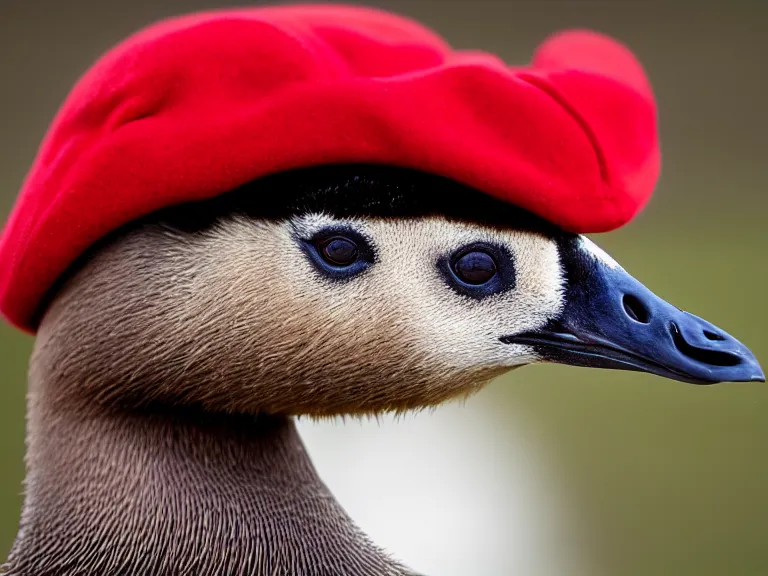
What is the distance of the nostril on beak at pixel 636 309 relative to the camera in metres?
1.17

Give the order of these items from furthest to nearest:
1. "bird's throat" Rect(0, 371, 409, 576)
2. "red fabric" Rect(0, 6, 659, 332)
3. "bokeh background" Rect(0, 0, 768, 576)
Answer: "bokeh background" Rect(0, 0, 768, 576) < "bird's throat" Rect(0, 371, 409, 576) < "red fabric" Rect(0, 6, 659, 332)

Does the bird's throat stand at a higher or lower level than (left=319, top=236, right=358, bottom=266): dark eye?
lower

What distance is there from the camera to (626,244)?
5801 millimetres

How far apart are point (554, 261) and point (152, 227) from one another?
16.1 inches

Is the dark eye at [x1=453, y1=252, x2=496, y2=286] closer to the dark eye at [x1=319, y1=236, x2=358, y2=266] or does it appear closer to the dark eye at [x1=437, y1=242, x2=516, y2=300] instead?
the dark eye at [x1=437, y1=242, x2=516, y2=300]

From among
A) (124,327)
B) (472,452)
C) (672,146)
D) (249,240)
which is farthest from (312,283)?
(672,146)

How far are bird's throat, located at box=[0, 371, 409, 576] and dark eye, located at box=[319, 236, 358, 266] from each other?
23cm

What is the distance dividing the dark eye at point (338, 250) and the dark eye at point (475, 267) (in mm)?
106

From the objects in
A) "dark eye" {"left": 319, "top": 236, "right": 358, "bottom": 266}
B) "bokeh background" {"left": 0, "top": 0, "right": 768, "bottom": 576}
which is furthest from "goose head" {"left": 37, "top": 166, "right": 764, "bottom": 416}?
"bokeh background" {"left": 0, "top": 0, "right": 768, "bottom": 576}

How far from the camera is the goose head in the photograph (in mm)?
1133

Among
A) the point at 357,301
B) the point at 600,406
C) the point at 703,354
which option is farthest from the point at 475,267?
the point at 600,406

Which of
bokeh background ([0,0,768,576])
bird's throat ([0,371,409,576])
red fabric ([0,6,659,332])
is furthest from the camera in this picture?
bokeh background ([0,0,768,576])

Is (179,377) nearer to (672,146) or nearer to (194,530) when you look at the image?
(194,530)

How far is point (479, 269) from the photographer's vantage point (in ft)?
3.76
